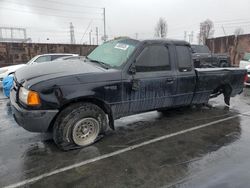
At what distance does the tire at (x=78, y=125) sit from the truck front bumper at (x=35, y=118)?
162mm

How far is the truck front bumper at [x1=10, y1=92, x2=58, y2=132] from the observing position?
3.68 metres

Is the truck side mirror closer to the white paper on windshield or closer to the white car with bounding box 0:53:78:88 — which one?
the white paper on windshield

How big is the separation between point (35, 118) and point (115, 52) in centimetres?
210

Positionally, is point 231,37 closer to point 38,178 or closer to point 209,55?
point 209,55

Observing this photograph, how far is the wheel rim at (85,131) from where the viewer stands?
407 centimetres

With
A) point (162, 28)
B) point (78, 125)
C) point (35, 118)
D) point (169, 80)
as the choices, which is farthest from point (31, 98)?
point (162, 28)

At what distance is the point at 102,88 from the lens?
4.14m

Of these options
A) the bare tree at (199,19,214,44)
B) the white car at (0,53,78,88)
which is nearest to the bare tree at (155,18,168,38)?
the bare tree at (199,19,214,44)

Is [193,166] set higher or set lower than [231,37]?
lower

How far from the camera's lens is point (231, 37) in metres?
23.6

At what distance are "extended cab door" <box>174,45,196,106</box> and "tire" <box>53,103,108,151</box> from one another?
1934mm

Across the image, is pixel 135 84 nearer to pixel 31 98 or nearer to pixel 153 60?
pixel 153 60

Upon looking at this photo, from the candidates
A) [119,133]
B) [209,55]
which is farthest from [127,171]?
[209,55]

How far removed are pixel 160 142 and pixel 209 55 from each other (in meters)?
14.1
